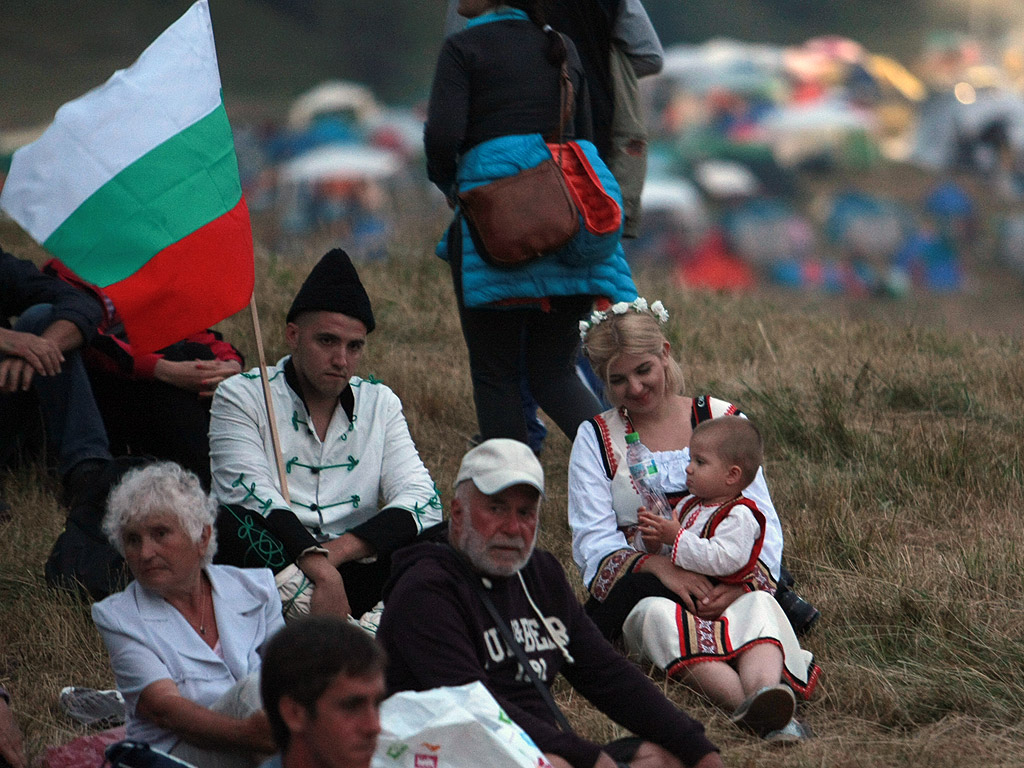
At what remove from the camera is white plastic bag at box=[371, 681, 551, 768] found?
251 cm

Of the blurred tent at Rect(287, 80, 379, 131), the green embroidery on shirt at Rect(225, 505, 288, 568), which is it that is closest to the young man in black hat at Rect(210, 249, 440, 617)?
the green embroidery on shirt at Rect(225, 505, 288, 568)

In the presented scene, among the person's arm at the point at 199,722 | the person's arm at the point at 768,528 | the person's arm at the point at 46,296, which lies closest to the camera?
the person's arm at the point at 199,722

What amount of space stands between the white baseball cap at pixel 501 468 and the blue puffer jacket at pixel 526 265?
1747mm

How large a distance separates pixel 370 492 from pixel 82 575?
0.97 meters

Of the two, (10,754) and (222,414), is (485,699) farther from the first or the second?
(222,414)

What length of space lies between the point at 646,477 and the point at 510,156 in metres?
1.27

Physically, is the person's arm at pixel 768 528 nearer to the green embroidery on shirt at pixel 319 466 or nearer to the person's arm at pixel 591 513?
the person's arm at pixel 591 513

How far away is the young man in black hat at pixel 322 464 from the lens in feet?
12.5

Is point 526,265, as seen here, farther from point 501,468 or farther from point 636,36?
point 501,468

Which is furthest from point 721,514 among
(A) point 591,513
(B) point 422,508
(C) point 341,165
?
(C) point 341,165

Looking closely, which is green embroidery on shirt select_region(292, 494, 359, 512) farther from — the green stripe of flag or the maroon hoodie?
the maroon hoodie

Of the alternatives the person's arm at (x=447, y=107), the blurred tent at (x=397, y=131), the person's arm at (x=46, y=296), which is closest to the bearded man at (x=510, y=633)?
the person's arm at (x=447, y=107)

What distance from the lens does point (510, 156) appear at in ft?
Answer: 14.8

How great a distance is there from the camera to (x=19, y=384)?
4918 millimetres
